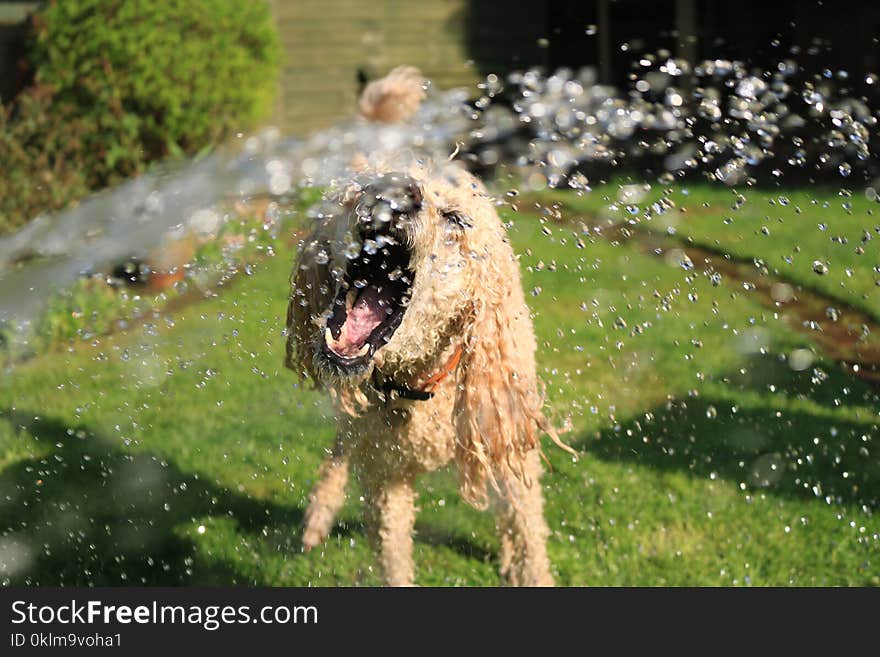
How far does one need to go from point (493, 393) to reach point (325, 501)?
129cm

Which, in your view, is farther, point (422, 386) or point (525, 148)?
point (525, 148)

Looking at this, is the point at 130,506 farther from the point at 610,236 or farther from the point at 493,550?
the point at 610,236

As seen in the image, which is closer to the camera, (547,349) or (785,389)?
(785,389)

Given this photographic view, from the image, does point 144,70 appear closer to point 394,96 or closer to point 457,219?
point 394,96

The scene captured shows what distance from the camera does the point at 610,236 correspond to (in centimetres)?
822

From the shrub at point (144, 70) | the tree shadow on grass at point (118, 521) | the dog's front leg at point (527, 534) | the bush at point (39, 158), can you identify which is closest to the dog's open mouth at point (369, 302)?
the dog's front leg at point (527, 534)

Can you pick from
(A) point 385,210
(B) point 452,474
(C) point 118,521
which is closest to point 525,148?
(B) point 452,474

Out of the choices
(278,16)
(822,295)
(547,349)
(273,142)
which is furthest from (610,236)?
(278,16)

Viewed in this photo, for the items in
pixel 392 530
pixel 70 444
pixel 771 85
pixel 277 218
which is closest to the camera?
pixel 392 530

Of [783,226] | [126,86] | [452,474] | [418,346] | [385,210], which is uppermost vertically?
[385,210]

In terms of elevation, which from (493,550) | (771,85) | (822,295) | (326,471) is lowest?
(771,85)

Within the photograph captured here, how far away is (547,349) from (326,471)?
1.92 m

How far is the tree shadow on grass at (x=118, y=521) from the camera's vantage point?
3.42 meters

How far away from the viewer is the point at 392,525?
3041 mm
